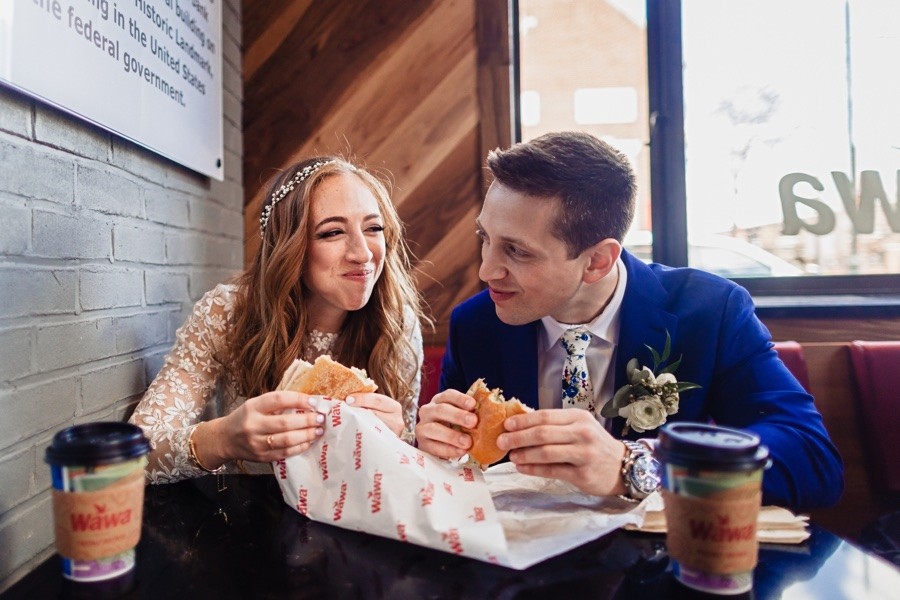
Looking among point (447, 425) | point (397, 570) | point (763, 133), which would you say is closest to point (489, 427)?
point (447, 425)

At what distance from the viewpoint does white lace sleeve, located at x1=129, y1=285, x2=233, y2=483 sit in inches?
55.6

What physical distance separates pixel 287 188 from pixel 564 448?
1190 millimetres

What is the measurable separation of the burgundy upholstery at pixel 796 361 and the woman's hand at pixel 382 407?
129 centimetres

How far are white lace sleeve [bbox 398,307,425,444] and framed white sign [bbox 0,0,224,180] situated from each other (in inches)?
35.2

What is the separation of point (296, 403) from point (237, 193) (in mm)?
1791

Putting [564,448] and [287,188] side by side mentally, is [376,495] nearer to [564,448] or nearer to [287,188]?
[564,448]

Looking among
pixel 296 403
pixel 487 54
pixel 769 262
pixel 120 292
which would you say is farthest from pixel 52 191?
pixel 769 262

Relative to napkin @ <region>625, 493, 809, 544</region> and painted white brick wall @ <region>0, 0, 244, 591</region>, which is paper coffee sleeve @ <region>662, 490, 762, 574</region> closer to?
napkin @ <region>625, 493, 809, 544</region>

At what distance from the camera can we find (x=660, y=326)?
1604mm

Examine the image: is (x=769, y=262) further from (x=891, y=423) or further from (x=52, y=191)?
(x=52, y=191)

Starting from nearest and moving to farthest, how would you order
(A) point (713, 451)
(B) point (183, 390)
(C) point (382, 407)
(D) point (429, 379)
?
(A) point (713, 451)
(C) point (382, 407)
(B) point (183, 390)
(D) point (429, 379)

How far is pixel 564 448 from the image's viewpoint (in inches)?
42.3

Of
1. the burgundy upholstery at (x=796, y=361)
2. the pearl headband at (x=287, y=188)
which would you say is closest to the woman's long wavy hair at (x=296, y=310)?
the pearl headband at (x=287, y=188)

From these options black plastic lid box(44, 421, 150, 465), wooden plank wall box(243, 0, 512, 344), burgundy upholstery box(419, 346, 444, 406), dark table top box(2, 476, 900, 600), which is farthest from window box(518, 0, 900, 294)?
black plastic lid box(44, 421, 150, 465)
